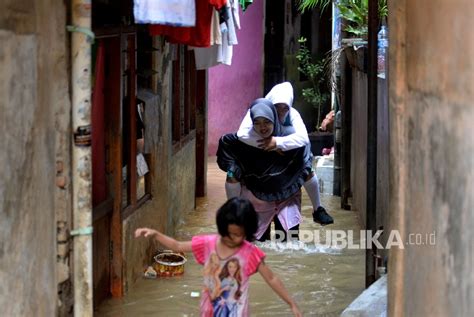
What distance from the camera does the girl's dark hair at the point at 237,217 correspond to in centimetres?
494

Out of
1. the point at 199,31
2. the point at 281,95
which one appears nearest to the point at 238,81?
the point at 281,95

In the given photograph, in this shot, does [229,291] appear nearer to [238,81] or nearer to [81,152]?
[81,152]

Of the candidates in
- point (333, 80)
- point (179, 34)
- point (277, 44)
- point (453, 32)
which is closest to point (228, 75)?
point (277, 44)

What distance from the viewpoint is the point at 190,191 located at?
11805mm

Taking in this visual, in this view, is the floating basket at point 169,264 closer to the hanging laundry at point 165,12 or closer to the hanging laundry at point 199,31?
the hanging laundry at point 199,31

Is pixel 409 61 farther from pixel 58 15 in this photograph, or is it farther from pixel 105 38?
pixel 105 38

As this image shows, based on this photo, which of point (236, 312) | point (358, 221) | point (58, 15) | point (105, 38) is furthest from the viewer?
point (358, 221)

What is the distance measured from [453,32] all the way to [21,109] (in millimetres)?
1874

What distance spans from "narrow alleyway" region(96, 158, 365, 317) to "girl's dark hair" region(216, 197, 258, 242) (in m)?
2.72

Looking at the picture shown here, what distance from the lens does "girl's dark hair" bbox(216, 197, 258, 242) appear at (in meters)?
4.94

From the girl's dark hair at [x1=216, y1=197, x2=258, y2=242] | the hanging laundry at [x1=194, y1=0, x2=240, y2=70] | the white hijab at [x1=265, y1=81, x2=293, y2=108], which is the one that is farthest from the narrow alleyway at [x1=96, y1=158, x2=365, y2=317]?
the girl's dark hair at [x1=216, y1=197, x2=258, y2=242]

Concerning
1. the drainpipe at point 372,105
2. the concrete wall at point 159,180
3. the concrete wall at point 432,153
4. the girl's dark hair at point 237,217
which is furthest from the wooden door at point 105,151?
the concrete wall at point 432,153

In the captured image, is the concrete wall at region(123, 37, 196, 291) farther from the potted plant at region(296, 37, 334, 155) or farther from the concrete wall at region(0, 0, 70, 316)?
the potted plant at region(296, 37, 334, 155)

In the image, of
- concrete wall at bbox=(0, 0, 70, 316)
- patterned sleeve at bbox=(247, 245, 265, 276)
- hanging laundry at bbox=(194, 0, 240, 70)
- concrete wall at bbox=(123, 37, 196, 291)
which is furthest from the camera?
hanging laundry at bbox=(194, 0, 240, 70)
